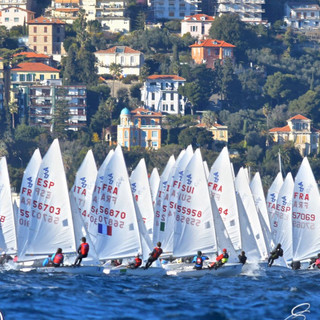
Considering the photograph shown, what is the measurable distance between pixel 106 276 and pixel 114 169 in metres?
5.27

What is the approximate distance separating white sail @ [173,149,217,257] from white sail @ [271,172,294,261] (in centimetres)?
1077

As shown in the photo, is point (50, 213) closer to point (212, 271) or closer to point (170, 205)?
point (212, 271)

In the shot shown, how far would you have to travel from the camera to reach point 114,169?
66.6m

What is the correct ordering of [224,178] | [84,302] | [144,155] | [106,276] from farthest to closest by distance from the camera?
[144,155] → [224,178] → [106,276] → [84,302]

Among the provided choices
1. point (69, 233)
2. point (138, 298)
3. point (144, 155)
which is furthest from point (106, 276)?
point (144, 155)

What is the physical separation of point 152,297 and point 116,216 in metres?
9.36

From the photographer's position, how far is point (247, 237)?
237ft

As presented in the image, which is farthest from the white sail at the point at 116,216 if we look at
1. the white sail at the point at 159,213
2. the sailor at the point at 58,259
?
the white sail at the point at 159,213

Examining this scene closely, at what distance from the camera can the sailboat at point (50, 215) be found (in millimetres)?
66188

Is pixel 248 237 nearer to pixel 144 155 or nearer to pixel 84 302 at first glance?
pixel 84 302

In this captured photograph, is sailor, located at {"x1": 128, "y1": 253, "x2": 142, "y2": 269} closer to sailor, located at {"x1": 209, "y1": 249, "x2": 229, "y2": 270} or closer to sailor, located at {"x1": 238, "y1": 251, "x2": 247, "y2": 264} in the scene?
sailor, located at {"x1": 209, "y1": 249, "x2": 229, "y2": 270}

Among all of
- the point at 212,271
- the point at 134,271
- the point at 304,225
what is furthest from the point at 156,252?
the point at 304,225

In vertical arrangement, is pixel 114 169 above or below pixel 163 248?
above

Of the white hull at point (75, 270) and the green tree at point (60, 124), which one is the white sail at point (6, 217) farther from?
the green tree at point (60, 124)
